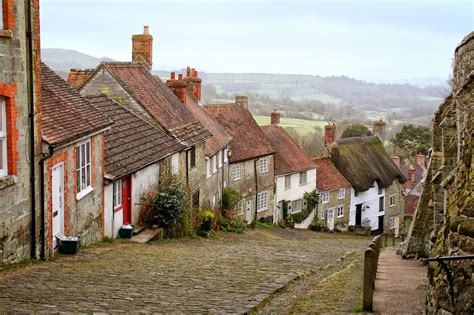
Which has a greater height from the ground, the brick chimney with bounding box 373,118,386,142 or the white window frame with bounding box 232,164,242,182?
the brick chimney with bounding box 373,118,386,142

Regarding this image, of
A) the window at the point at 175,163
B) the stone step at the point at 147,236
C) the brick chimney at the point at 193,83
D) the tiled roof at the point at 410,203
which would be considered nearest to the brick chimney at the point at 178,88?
the brick chimney at the point at 193,83

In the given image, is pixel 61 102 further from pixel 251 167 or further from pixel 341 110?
pixel 341 110

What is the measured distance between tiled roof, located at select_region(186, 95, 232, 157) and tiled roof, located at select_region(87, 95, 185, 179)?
21.8 ft

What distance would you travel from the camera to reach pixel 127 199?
2059cm

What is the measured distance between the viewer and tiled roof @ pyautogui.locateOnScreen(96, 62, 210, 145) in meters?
26.2

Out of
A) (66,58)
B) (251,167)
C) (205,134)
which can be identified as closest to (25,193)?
(205,134)

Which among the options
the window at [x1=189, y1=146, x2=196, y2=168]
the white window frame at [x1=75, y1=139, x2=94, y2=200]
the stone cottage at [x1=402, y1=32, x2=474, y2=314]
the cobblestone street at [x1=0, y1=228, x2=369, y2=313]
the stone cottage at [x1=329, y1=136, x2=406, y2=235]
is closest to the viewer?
the stone cottage at [x1=402, y1=32, x2=474, y2=314]

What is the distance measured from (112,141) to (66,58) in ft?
361

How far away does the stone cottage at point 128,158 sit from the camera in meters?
19.0

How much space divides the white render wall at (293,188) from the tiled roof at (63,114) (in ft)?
79.8

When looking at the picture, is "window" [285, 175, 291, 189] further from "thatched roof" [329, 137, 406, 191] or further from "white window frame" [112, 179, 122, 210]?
"white window frame" [112, 179, 122, 210]

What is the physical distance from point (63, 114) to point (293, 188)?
2849cm

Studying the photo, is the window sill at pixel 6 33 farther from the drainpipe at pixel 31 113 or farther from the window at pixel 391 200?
the window at pixel 391 200

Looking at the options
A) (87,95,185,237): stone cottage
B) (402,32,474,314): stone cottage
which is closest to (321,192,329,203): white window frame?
(87,95,185,237): stone cottage
